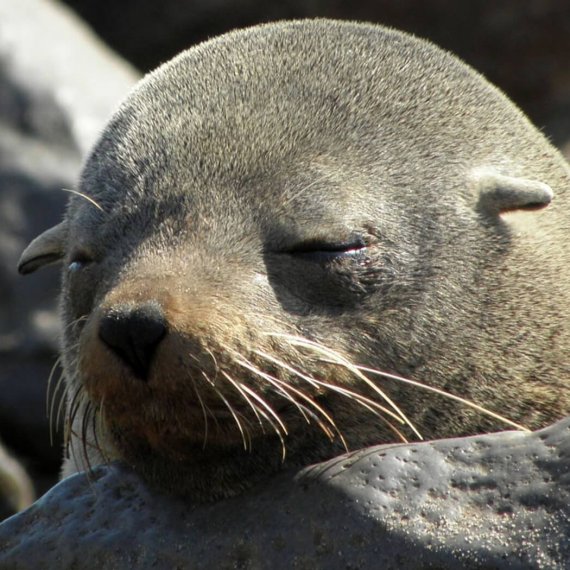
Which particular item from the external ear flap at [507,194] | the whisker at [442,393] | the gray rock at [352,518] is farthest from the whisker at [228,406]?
the external ear flap at [507,194]

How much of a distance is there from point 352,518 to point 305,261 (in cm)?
107

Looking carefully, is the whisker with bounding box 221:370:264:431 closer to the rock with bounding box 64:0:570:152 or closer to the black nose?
the black nose

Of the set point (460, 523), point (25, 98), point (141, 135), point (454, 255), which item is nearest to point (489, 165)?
point (454, 255)

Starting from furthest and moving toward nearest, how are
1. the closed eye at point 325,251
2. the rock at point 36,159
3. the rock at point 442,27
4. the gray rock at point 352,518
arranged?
the rock at point 442,27 < the rock at point 36,159 < the closed eye at point 325,251 < the gray rock at point 352,518

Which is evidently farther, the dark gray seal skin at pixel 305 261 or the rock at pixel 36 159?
the rock at pixel 36 159

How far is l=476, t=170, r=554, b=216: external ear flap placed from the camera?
5.38m

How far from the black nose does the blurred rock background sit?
20.1 feet

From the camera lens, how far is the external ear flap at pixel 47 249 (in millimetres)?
6090

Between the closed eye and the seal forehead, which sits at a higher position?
the seal forehead

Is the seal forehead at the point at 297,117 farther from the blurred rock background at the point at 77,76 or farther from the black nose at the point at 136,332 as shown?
the blurred rock background at the point at 77,76

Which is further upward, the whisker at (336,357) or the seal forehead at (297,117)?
the seal forehead at (297,117)

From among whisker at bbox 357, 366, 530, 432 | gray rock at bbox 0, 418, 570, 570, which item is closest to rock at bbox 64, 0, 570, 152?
whisker at bbox 357, 366, 530, 432

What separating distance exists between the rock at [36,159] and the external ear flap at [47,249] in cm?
435

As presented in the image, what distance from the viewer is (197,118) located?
17.4ft
